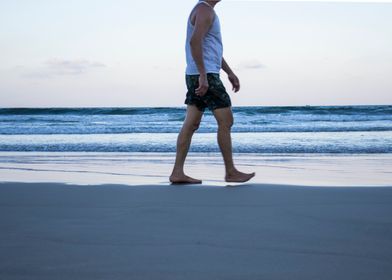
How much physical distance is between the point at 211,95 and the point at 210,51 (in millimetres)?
350

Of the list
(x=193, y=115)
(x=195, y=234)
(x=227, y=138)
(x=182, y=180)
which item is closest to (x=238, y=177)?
(x=227, y=138)

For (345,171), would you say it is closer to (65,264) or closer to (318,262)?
(318,262)

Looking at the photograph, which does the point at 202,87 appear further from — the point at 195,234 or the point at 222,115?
the point at 195,234

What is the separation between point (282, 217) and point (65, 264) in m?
1.18

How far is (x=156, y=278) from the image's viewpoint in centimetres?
172

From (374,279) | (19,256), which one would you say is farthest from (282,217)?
(19,256)

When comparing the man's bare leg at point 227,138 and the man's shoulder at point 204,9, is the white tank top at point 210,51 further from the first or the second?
the man's bare leg at point 227,138

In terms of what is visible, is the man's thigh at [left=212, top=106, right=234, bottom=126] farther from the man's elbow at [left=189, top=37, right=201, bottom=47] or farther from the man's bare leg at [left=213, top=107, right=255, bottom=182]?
the man's elbow at [left=189, top=37, right=201, bottom=47]

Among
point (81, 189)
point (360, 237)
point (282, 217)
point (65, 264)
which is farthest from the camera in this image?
point (81, 189)

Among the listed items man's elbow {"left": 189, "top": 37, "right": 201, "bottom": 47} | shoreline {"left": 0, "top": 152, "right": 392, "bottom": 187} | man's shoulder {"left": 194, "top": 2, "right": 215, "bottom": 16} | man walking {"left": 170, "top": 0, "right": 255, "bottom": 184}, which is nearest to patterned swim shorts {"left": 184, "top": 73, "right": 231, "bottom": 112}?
man walking {"left": 170, "top": 0, "right": 255, "bottom": 184}

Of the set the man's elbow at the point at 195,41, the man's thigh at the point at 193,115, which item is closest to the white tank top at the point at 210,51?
the man's elbow at the point at 195,41

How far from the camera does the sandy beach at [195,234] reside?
181 cm

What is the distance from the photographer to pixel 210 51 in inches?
173

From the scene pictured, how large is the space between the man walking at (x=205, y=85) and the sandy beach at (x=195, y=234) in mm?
784
